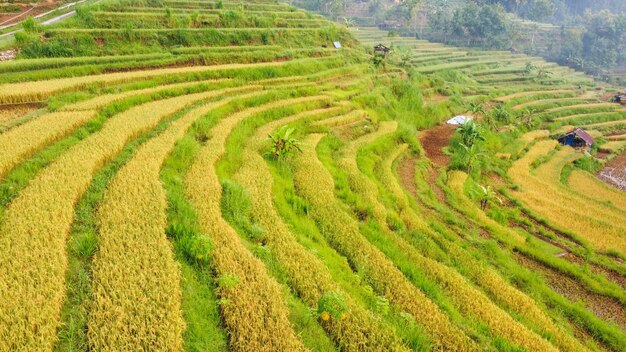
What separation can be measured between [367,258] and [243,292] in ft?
11.4

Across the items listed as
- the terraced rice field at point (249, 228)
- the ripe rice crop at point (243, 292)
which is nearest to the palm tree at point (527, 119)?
the terraced rice field at point (249, 228)

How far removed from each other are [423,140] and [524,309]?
62.1ft

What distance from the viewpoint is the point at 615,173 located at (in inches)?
1267

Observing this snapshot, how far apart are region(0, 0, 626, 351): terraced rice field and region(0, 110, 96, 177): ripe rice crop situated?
0.08m

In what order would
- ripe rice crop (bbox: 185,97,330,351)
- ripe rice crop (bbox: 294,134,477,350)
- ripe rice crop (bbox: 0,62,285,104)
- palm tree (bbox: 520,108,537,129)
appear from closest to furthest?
ripe rice crop (bbox: 185,97,330,351)
ripe rice crop (bbox: 294,134,477,350)
ripe rice crop (bbox: 0,62,285,104)
palm tree (bbox: 520,108,537,129)

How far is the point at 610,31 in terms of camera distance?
85.5m

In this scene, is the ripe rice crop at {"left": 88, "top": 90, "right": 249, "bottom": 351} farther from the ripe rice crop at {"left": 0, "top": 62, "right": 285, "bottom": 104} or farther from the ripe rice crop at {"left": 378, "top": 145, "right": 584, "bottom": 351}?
the ripe rice crop at {"left": 0, "top": 62, "right": 285, "bottom": 104}

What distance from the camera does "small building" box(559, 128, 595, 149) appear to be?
35787mm

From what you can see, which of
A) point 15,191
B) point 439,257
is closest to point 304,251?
point 439,257

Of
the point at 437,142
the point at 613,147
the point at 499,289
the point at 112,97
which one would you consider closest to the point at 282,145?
the point at 112,97

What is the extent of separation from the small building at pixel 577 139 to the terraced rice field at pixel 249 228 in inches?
471

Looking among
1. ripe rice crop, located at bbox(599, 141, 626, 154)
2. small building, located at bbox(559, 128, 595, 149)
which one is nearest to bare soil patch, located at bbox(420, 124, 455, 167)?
small building, located at bbox(559, 128, 595, 149)

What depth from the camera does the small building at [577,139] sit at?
35.8 m

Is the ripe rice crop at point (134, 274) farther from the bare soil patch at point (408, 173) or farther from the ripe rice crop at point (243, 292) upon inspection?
the bare soil patch at point (408, 173)
